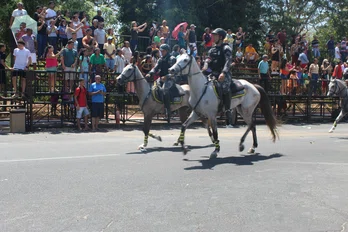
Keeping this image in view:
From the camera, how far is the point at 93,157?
1170 centimetres

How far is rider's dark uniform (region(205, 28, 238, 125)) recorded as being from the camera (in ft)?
38.5

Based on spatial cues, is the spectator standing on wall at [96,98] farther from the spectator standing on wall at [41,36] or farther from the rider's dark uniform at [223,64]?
the rider's dark uniform at [223,64]

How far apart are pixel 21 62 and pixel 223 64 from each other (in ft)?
31.7

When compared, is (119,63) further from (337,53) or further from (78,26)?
(337,53)

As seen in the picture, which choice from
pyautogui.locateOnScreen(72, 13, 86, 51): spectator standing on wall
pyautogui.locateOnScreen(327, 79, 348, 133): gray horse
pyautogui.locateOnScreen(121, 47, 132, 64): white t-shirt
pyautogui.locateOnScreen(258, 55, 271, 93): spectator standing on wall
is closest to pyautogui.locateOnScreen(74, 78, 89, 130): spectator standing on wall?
pyautogui.locateOnScreen(72, 13, 86, 51): spectator standing on wall

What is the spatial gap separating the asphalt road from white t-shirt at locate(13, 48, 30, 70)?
625 cm

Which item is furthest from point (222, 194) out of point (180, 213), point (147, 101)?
point (147, 101)

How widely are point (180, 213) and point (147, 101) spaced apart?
23.6 ft

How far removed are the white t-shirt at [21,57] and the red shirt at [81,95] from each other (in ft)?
7.36

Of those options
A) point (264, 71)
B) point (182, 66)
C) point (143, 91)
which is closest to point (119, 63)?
point (264, 71)

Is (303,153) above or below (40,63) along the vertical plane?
below

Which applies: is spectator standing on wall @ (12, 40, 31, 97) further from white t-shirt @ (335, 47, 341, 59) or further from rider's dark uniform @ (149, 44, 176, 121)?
white t-shirt @ (335, 47, 341, 59)

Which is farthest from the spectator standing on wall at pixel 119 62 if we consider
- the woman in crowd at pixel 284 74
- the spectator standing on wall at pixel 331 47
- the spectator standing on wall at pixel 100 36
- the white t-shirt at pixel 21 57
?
the spectator standing on wall at pixel 331 47

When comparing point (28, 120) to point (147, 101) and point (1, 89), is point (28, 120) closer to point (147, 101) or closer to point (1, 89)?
point (1, 89)
